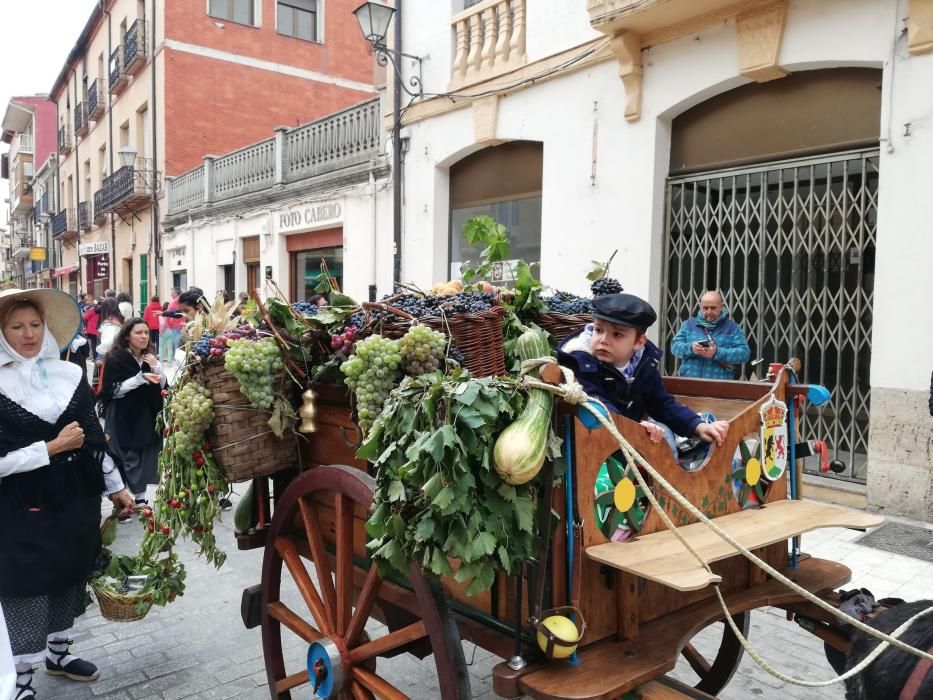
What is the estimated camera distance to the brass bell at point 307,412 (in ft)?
8.89

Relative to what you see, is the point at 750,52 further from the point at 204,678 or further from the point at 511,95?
the point at 204,678

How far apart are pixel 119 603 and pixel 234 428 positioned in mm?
1168

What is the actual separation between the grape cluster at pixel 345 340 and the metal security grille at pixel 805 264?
4.95 meters

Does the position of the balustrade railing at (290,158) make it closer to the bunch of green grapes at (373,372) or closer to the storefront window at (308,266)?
the storefront window at (308,266)

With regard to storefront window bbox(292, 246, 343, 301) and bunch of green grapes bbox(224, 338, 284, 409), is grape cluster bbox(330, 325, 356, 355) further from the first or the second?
storefront window bbox(292, 246, 343, 301)

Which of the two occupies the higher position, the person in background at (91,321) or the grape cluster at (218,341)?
the grape cluster at (218,341)

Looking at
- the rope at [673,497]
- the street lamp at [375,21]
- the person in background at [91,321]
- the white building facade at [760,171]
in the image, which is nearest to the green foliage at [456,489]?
the rope at [673,497]

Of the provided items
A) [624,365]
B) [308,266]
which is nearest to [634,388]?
[624,365]

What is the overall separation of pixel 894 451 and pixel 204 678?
505cm

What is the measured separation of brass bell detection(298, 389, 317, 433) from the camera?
2709mm

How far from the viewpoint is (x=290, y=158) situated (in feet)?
46.6

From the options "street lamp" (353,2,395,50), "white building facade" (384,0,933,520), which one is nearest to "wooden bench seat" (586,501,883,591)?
"white building facade" (384,0,933,520)

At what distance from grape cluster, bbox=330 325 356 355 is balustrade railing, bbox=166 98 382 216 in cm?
949

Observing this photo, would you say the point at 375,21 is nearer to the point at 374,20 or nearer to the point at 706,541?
the point at 374,20
